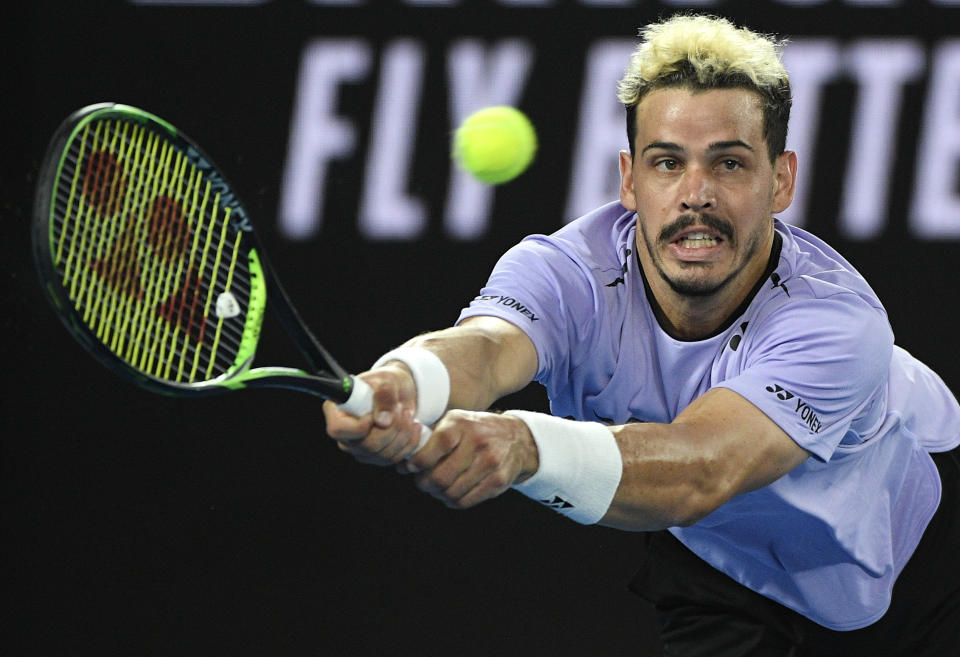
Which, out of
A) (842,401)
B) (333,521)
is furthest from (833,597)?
(333,521)

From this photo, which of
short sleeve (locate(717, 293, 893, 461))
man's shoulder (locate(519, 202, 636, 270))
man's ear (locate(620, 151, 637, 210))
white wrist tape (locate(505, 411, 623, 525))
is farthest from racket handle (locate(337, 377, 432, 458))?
man's ear (locate(620, 151, 637, 210))

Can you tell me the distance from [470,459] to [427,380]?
200 mm

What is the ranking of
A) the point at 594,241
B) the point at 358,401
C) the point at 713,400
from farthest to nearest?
the point at 594,241 < the point at 713,400 < the point at 358,401

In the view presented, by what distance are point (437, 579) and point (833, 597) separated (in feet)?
5.36

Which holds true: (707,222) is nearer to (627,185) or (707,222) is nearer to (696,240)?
(696,240)

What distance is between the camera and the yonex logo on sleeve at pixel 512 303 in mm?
2447

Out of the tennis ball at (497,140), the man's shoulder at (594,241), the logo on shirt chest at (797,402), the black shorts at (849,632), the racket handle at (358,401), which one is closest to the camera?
the racket handle at (358,401)

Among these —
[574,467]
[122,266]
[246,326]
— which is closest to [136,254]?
[122,266]

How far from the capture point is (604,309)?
2510mm

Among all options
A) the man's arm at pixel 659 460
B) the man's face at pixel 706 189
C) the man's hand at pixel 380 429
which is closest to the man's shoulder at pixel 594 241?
the man's face at pixel 706 189

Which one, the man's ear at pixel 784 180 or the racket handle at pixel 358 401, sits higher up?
the man's ear at pixel 784 180

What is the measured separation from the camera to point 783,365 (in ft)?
7.24

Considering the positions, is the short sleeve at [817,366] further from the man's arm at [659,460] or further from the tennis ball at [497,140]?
the tennis ball at [497,140]

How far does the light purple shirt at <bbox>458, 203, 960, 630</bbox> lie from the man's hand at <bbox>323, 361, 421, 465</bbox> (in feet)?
1.73
